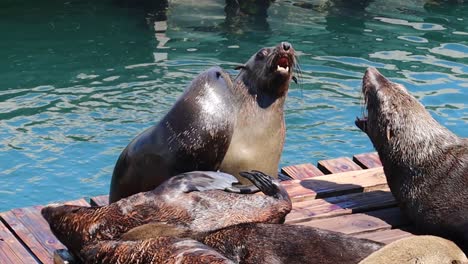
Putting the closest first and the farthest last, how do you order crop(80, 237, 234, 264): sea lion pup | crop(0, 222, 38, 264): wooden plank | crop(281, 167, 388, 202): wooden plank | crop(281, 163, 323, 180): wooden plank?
1. crop(80, 237, 234, 264): sea lion pup
2. crop(0, 222, 38, 264): wooden plank
3. crop(281, 167, 388, 202): wooden plank
4. crop(281, 163, 323, 180): wooden plank

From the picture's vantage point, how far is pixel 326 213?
6113 mm

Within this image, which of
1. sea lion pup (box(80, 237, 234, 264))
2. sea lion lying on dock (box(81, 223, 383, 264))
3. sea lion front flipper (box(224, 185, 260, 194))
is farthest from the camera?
sea lion front flipper (box(224, 185, 260, 194))

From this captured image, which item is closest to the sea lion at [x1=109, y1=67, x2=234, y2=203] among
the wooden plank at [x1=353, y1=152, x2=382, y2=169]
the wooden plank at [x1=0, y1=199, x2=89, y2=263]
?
the wooden plank at [x1=0, y1=199, x2=89, y2=263]

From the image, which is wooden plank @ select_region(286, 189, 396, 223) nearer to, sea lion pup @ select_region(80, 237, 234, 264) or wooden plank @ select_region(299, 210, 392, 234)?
wooden plank @ select_region(299, 210, 392, 234)

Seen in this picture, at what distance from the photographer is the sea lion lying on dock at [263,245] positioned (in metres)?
4.67

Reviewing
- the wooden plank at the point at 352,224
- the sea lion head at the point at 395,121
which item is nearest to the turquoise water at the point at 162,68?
the sea lion head at the point at 395,121

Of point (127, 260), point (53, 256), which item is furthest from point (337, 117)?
point (127, 260)

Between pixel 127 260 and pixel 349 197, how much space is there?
2.27 meters

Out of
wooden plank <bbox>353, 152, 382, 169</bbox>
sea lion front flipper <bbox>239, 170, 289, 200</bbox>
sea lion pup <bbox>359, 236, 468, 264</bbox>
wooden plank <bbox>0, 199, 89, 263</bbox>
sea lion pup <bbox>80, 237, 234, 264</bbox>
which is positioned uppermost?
sea lion pup <bbox>359, 236, 468, 264</bbox>

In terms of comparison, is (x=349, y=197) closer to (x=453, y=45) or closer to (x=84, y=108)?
(x=84, y=108)

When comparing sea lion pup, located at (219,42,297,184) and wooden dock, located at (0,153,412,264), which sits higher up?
sea lion pup, located at (219,42,297,184)

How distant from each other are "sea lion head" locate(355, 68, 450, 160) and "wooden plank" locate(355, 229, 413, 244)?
0.66 metres

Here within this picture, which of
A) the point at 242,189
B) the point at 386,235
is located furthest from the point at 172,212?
the point at 386,235

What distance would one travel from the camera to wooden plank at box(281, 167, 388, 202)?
21.4 feet
